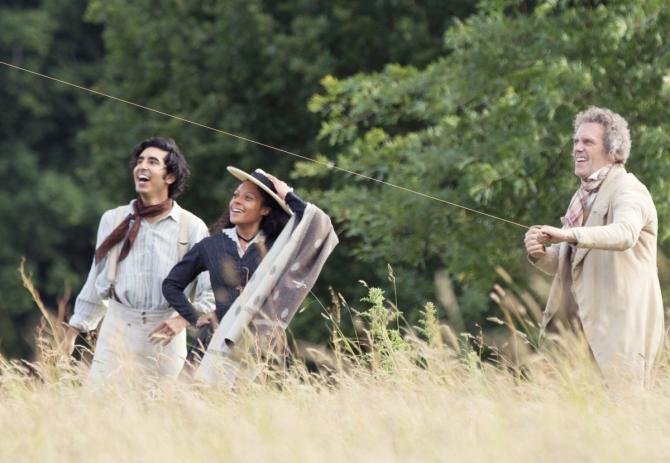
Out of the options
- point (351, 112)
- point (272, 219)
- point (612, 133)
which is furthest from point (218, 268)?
point (351, 112)

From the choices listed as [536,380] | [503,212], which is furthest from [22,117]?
[536,380]

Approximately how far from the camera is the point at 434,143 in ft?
49.5

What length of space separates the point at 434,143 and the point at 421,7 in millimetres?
4481

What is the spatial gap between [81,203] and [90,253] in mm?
2234

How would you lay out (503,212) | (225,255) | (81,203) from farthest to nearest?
1. (81,203)
2. (503,212)
3. (225,255)

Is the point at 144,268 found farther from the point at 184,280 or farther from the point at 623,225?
the point at 623,225

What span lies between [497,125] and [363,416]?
30.0ft

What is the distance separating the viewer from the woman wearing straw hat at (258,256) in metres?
6.81

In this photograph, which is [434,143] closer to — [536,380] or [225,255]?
[225,255]

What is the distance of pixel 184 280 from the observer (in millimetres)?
7203

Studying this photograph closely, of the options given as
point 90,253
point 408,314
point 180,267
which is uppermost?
point 180,267

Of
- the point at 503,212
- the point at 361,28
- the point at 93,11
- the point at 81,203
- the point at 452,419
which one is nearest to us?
the point at 452,419

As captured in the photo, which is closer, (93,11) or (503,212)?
(503,212)

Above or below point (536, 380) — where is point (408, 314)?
below
